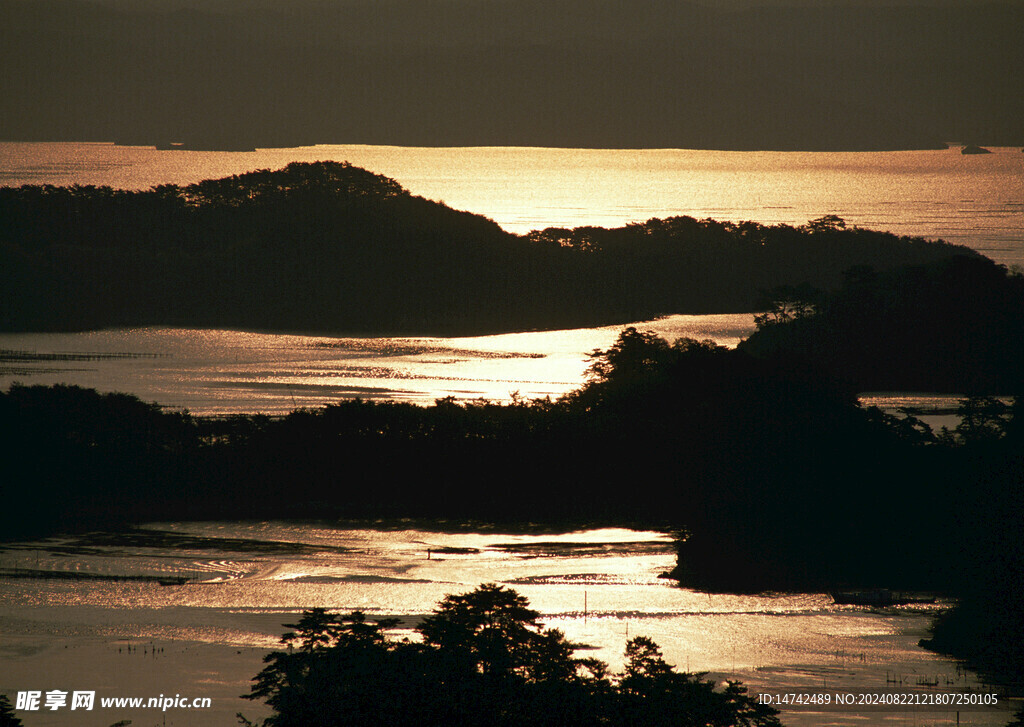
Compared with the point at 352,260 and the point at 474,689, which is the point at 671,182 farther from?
the point at 474,689

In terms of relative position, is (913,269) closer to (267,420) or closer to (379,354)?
(379,354)

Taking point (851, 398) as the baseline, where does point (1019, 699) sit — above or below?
below

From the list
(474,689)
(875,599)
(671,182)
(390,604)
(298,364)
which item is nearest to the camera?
(474,689)

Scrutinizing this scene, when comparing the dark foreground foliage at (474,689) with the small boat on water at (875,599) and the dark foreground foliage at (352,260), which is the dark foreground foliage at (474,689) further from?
the dark foreground foliage at (352,260)

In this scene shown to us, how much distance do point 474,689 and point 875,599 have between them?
8163 mm

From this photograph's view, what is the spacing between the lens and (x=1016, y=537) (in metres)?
13.3

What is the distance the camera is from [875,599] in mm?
14617

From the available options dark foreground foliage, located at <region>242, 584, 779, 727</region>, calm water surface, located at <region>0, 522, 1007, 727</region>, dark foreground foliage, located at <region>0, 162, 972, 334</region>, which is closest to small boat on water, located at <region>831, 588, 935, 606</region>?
calm water surface, located at <region>0, 522, 1007, 727</region>

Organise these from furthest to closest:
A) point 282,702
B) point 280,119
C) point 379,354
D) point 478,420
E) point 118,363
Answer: point 280,119 → point 379,354 → point 118,363 → point 478,420 → point 282,702

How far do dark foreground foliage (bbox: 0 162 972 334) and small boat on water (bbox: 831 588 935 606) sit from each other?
28065 millimetres

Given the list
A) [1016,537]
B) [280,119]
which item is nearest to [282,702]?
[1016,537]

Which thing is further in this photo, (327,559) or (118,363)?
(118,363)

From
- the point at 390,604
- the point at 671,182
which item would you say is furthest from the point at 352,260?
the point at 671,182

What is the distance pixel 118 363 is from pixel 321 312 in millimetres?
12964
